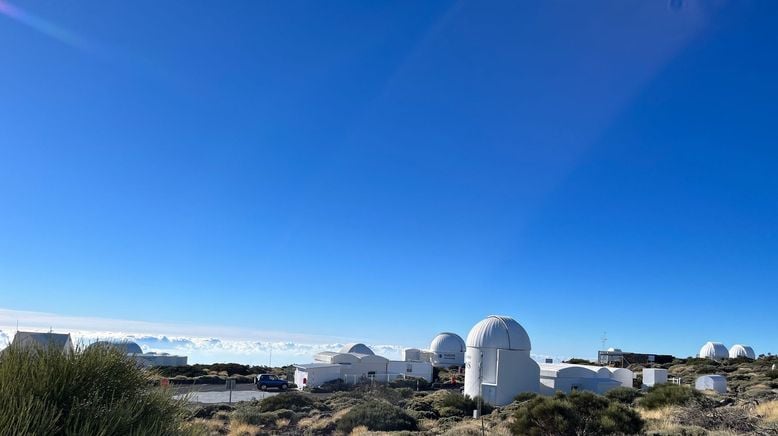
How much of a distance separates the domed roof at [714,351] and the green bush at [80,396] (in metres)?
84.0

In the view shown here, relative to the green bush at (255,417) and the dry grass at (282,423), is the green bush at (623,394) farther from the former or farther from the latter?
the green bush at (255,417)

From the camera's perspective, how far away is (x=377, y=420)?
17.2 meters

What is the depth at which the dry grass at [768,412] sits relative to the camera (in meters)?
14.1

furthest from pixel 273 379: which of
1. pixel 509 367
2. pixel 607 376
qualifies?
pixel 607 376

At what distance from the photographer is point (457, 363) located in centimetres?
5894

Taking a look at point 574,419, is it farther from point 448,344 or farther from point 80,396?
point 448,344

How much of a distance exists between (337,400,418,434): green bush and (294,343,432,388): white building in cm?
2125

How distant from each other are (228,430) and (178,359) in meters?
38.9

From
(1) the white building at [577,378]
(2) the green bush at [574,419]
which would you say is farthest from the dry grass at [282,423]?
(1) the white building at [577,378]

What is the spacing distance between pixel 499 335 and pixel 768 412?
18794 millimetres

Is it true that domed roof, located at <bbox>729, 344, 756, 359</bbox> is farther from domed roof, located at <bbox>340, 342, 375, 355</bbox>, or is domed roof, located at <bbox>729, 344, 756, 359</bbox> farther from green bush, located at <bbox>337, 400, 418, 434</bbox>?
green bush, located at <bbox>337, 400, 418, 434</bbox>

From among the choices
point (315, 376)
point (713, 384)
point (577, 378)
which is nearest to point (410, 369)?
point (315, 376)

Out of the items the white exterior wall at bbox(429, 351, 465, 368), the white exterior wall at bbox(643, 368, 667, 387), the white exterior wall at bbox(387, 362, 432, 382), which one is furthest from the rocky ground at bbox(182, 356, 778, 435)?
the white exterior wall at bbox(429, 351, 465, 368)

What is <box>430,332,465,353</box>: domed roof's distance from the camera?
5969 centimetres
